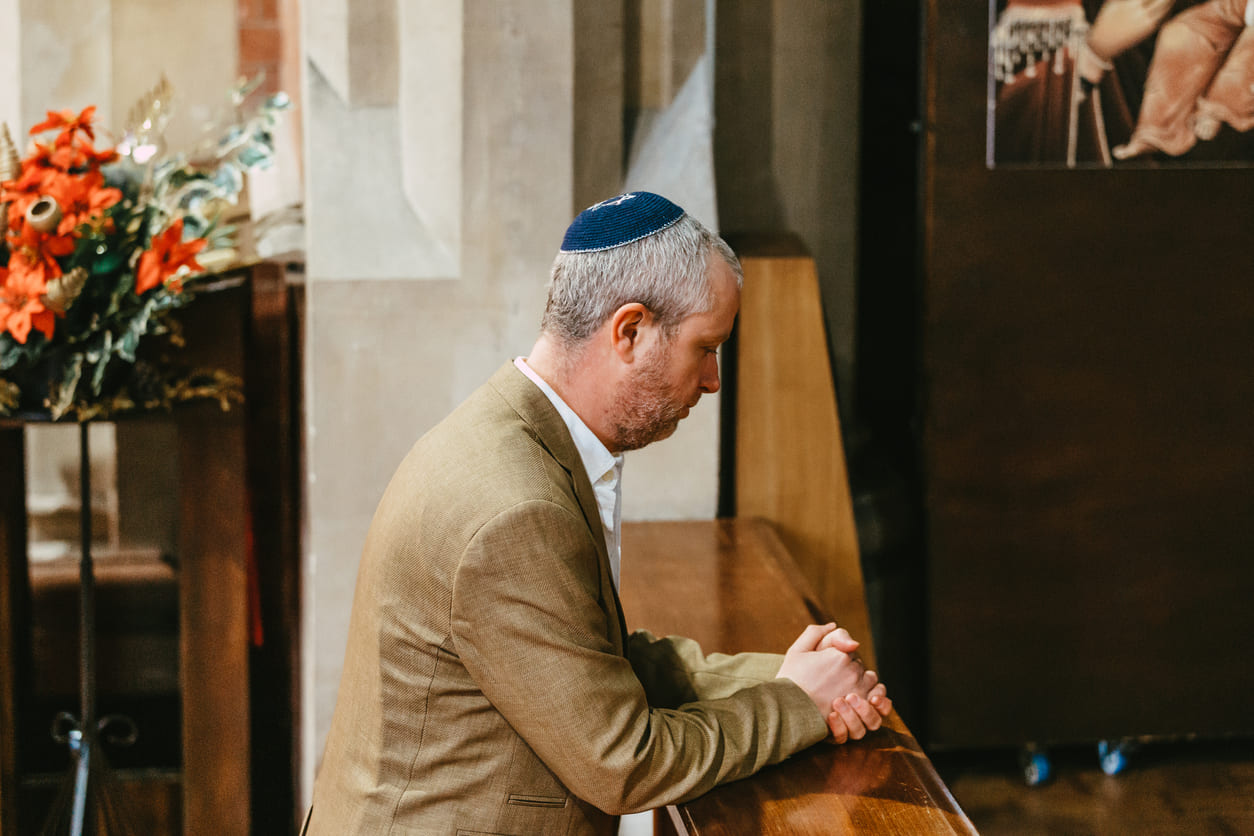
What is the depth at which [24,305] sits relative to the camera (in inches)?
85.0

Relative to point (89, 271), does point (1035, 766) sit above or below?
below

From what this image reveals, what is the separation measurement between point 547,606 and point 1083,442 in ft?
7.23

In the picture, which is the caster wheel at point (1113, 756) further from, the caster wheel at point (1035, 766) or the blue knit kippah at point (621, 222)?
the blue knit kippah at point (621, 222)

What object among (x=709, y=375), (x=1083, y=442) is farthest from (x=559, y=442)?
(x=1083, y=442)

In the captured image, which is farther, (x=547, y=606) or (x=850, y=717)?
(x=850, y=717)

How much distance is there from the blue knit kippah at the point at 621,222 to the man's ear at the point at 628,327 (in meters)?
0.07

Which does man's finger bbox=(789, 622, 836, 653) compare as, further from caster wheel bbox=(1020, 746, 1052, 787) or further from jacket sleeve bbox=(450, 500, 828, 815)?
caster wheel bbox=(1020, 746, 1052, 787)

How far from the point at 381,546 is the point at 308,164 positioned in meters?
1.47

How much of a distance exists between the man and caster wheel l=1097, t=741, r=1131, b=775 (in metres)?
2.12

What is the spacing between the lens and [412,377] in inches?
102

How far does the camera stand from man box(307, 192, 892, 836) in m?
1.19

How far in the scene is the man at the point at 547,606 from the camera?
3.89 ft

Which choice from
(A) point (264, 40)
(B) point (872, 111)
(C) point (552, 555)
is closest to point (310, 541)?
(A) point (264, 40)

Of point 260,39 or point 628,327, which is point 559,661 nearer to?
point 628,327
